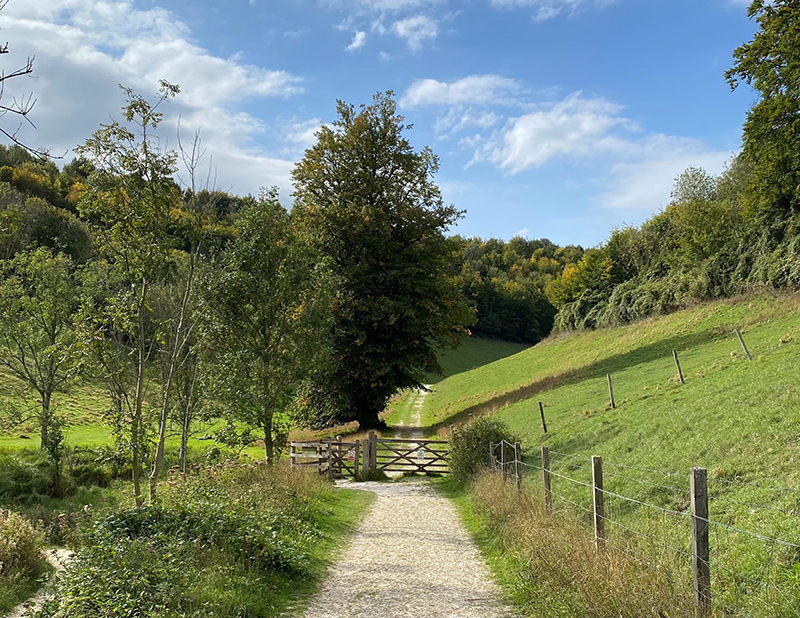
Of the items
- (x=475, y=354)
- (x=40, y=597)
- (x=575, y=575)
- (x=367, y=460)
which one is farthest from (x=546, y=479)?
(x=475, y=354)

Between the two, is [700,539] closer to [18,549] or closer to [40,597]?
[40,597]

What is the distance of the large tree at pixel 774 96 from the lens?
2433 cm

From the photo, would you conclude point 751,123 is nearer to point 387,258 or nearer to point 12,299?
point 387,258

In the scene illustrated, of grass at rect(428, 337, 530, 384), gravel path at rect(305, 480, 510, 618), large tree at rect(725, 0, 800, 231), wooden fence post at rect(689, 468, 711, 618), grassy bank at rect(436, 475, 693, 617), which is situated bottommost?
grass at rect(428, 337, 530, 384)

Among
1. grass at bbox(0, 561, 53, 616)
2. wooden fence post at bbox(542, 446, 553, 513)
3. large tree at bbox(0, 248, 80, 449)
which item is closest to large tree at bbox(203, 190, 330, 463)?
grass at bbox(0, 561, 53, 616)

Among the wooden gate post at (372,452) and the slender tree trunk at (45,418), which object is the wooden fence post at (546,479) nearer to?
the wooden gate post at (372,452)

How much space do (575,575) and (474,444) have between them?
10.8 m

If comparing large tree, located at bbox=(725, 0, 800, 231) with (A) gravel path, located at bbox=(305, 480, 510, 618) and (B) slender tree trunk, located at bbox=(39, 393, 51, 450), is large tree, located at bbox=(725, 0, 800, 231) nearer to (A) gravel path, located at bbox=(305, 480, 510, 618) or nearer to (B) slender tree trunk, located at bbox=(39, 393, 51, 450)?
(A) gravel path, located at bbox=(305, 480, 510, 618)

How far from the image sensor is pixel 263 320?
1444 cm

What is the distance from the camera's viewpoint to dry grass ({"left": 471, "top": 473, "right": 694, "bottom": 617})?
4.96m

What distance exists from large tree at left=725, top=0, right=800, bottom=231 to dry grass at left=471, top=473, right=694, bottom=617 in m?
25.4

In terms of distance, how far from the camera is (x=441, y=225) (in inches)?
1168

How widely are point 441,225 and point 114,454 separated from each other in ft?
75.4

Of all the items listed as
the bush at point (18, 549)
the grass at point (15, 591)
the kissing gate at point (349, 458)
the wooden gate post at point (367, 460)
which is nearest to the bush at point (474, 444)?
the kissing gate at point (349, 458)
